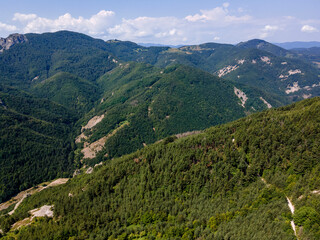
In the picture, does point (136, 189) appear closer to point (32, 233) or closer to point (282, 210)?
point (32, 233)

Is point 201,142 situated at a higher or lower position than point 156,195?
higher

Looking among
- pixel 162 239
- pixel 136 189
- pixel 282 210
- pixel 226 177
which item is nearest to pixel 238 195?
pixel 226 177

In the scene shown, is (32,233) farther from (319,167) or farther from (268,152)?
(319,167)

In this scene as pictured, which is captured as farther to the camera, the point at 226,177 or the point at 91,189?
the point at 91,189

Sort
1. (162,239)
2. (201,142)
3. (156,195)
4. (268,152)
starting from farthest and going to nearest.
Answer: (201,142) → (156,195) → (268,152) → (162,239)

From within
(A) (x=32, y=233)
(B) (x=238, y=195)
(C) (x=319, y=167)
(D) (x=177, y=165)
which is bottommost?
(A) (x=32, y=233)

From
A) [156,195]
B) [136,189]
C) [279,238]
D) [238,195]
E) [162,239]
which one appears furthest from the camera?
[136,189]
